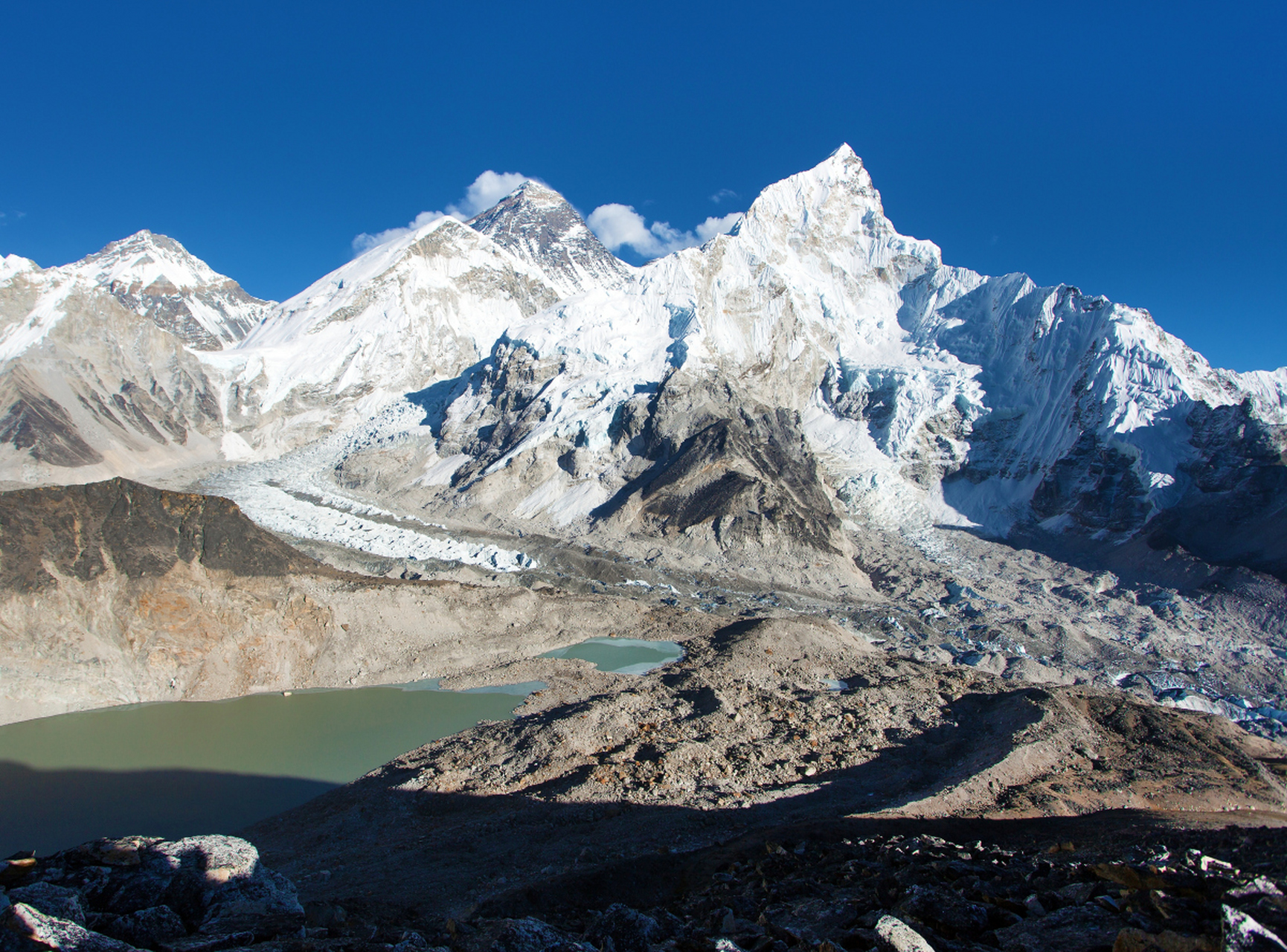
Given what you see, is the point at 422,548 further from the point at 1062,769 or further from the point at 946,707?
the point at 1062,769

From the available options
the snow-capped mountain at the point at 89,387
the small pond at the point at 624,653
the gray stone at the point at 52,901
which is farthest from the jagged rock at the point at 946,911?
the snow-capped mountain at the point at 89,387

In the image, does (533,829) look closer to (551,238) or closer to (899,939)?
(899,939)

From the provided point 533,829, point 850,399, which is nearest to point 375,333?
point 850,399

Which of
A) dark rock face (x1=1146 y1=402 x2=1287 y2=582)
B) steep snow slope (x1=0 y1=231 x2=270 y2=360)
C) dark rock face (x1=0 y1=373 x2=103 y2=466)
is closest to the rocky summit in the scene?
dark rock face (x1=1146 y1=402 x2=1287 y2=582)

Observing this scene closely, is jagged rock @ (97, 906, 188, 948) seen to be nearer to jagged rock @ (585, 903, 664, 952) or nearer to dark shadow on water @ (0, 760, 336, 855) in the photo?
jagged rock @ (585, 903, 664, 952)

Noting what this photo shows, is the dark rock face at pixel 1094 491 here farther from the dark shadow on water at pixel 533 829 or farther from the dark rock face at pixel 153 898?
the dark rock face at pixel 153 898

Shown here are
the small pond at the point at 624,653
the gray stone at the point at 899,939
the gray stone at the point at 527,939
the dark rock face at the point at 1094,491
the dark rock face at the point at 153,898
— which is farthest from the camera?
the dark rock face at the point at 1094,491

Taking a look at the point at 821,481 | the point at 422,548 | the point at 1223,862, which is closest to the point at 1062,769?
the point at 1223,862
